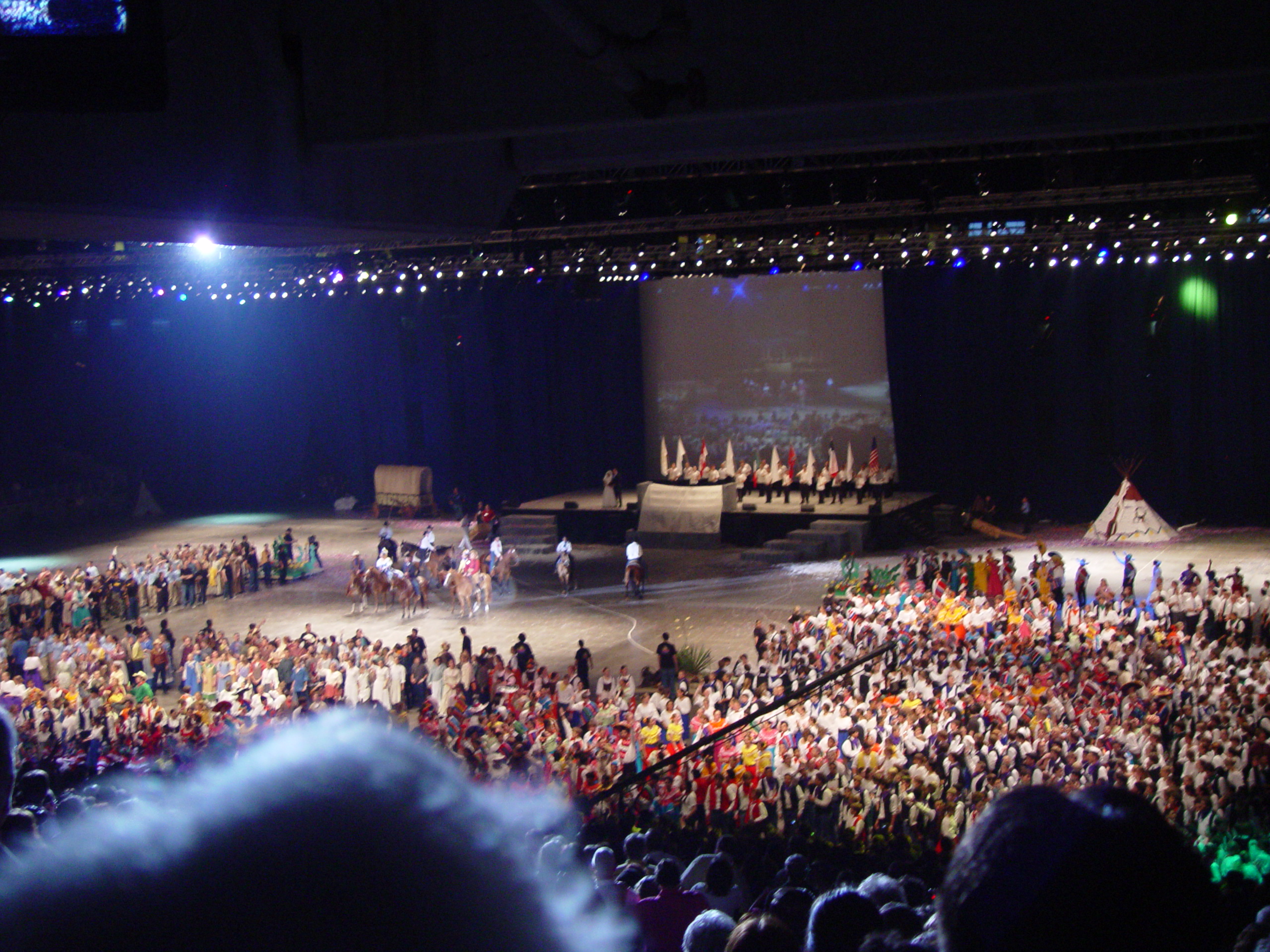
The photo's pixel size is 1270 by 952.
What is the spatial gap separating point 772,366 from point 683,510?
5.88 m

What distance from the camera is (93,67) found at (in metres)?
4.17

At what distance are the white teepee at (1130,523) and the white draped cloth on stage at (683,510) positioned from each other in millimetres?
9220

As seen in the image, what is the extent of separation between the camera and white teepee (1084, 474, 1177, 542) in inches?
1021

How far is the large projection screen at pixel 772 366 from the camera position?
100 feet

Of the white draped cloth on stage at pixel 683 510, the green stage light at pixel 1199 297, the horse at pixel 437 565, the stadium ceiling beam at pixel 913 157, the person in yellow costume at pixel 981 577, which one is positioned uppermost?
the stadium ceiling beam at pixel 913 157

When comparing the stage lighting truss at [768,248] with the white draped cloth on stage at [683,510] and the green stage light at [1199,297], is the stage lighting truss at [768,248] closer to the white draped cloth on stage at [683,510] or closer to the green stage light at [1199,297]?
the green stage light at [1199,297]

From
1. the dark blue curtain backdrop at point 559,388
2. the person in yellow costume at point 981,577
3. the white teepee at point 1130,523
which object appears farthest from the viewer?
the dark blue curtain backdrop at point 559,388

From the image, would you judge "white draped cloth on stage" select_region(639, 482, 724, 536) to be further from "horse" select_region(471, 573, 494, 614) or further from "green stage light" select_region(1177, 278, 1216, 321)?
"green stage light" select_region(1177, 278, 1216, 321)

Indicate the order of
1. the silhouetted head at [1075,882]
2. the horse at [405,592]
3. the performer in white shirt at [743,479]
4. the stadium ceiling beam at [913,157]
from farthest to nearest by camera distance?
the performer in white shirt at [743,479] → the horse at [405,592] → the stadium ceiling beam at [913,157] → the silhouetted head at [1075,882]

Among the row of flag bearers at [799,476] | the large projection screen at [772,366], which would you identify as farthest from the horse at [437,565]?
the large projection screen at [772,366]

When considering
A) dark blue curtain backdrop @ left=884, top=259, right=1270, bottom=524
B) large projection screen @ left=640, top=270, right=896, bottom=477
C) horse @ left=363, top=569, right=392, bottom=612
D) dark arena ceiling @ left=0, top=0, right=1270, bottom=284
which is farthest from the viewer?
large projection screen @ left=640, top=270, right=896, bottom=477

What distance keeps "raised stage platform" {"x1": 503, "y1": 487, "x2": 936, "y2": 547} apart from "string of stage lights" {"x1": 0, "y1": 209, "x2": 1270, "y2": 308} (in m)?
5.99

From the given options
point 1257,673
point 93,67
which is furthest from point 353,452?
point 93,67

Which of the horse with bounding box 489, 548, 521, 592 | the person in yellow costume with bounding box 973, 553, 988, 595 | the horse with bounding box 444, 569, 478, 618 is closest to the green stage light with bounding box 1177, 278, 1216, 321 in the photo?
the person in yellow costume with bounding box 973, 553, 988, 595
